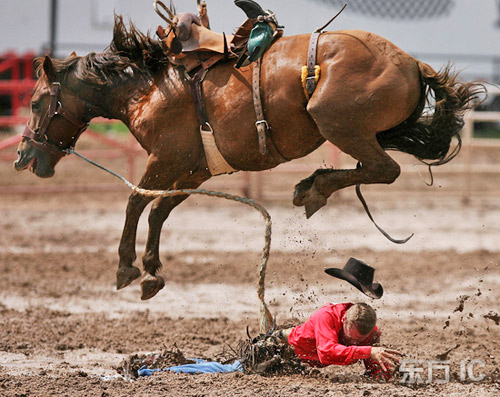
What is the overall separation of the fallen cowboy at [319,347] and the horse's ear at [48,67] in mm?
2058

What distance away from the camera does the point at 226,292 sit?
736 centimetres

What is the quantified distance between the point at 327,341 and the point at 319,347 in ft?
0.19

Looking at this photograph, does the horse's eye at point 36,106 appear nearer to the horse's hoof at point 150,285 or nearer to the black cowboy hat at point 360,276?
the horse's hoof at point 150,285

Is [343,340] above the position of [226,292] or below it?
above

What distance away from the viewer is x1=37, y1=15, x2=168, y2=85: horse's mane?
5.14m

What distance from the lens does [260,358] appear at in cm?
471

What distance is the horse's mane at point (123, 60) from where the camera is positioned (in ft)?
16.9

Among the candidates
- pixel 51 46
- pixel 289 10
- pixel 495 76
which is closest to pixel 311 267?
pixel 289 10

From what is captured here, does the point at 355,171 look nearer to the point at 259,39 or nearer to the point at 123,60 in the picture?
the point at 259,39

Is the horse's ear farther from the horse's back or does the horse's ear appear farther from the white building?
the white building

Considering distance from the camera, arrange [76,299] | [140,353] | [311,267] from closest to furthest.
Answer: [140,353]
[76,299]
[311,267]

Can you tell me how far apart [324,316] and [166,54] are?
202 centimetres

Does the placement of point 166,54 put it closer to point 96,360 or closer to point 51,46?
point 96,360

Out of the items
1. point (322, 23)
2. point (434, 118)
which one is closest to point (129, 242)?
point (434, 118)
